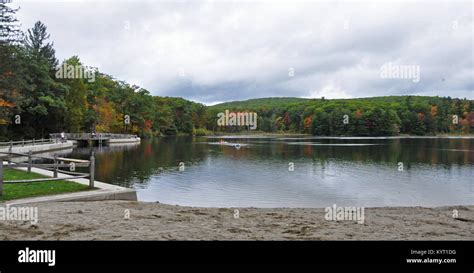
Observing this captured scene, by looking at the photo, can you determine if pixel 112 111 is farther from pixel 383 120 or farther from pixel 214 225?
pixel 383 120

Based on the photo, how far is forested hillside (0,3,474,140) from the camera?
43.0m

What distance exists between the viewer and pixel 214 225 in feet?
30.2

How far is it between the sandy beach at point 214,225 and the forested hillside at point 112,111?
34.0 metres

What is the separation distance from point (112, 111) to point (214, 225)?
7417 cm

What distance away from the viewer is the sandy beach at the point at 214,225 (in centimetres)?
795

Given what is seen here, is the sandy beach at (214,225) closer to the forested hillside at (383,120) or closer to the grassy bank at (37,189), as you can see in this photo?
the grassy bank at (37,189)

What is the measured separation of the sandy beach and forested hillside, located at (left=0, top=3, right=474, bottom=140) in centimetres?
3397

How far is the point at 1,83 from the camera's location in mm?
37656

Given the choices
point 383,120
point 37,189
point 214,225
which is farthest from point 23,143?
point 383,120

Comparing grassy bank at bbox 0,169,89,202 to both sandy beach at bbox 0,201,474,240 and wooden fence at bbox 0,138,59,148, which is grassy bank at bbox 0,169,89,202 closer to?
sandy beach at bbox 0,201,474,240

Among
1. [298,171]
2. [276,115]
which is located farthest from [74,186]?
[276,115]

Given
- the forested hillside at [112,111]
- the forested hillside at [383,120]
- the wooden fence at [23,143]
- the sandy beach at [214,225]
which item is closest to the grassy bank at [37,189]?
the sandy beach at [214,225]
